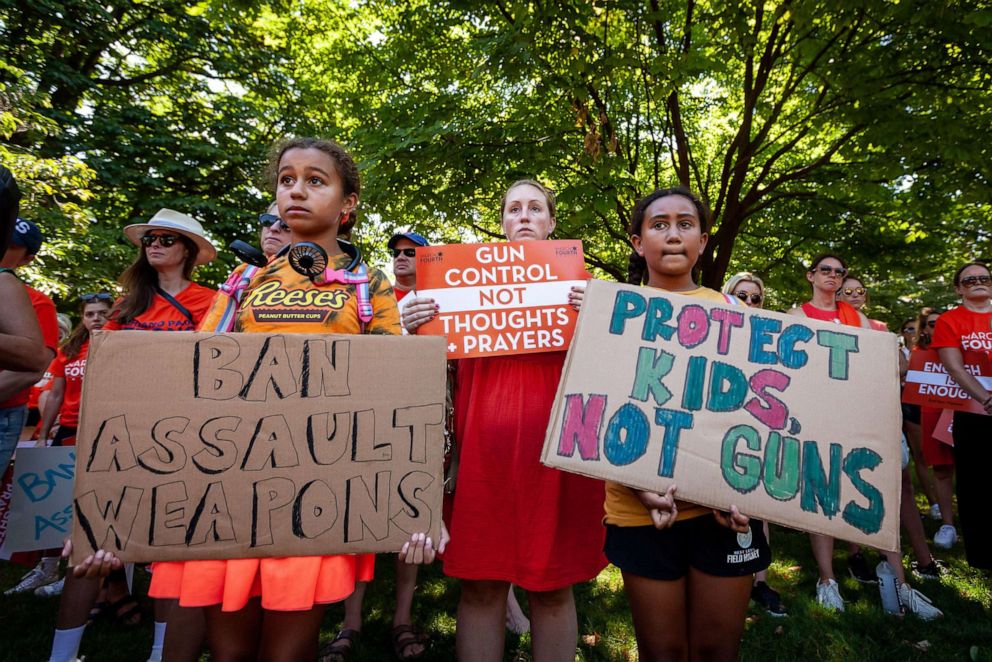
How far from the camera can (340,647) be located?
3023 millimetres

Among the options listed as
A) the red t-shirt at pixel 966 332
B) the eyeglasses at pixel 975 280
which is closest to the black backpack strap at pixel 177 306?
the red t-shirt at pixel 966 332

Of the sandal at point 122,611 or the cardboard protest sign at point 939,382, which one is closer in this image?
the sandal at point 122,611

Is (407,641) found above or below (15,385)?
below

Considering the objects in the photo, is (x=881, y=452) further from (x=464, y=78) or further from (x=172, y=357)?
(x=464, y=78)

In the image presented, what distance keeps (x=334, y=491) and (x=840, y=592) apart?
13.6 ft

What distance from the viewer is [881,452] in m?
1.72

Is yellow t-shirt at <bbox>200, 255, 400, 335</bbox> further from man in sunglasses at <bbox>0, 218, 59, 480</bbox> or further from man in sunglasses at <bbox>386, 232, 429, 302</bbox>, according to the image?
man in sunglasses at <bbox>386, 232, 429, 302</bbox>

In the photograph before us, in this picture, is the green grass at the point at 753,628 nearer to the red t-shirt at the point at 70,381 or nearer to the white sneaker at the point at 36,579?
the white sneaker at the point at 36,579

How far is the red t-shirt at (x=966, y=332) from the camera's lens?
12.7 ft

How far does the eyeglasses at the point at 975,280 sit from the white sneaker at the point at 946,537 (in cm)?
251

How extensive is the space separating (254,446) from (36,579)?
4.24m

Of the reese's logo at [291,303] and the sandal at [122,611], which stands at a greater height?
the reese's logo at [291,303]

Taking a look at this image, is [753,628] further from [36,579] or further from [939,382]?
[36,579]

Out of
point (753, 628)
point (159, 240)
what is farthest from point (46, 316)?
point (753, 628)
